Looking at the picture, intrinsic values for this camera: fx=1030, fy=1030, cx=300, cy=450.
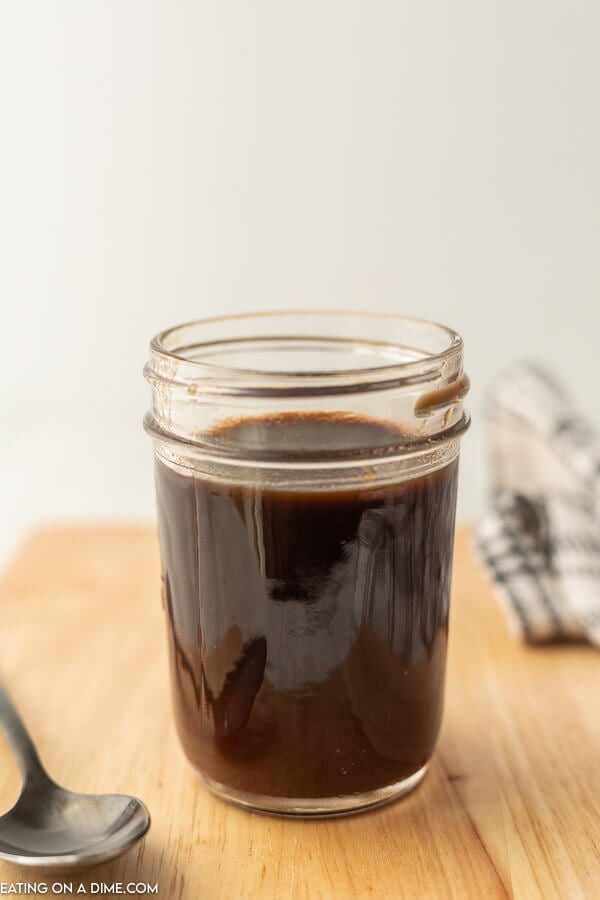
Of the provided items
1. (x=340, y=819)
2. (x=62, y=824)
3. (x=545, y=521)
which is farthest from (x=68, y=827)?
(x=545, y=521)

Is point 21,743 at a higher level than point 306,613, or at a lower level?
lower

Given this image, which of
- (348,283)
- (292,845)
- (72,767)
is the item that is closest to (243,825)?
(292,845)

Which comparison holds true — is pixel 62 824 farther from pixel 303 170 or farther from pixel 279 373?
pixel 303 170

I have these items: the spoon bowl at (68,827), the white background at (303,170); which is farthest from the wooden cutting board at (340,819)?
the white background at (303,170)

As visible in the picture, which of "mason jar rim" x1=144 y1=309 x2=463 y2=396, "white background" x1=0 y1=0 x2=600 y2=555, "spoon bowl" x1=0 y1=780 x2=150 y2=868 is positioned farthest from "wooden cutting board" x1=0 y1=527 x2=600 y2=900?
"white background" x1=0 y1=0 x2=600 y2=555

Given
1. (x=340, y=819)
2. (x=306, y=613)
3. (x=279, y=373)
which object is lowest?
(x=340, y=819)

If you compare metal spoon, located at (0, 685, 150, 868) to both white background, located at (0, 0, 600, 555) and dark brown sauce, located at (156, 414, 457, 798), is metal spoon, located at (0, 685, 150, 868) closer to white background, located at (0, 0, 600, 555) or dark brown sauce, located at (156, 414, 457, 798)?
dark brown sauce, located at (156, 414, 457, 798)

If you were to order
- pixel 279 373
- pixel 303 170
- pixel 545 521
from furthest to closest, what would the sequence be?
pixel 303 170 < pixel 545 521 < pixel 279 373
